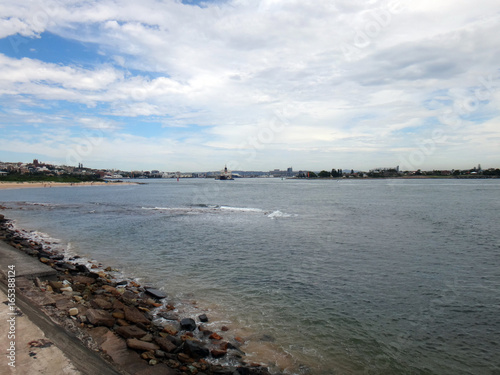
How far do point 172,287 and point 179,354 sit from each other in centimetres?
548

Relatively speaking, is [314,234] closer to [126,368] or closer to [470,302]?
[470,302]

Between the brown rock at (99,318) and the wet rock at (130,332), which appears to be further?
the brown rock at (99,318)

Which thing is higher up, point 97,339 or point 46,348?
point 46,348

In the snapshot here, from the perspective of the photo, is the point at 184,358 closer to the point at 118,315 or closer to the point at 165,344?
the point at 165,344

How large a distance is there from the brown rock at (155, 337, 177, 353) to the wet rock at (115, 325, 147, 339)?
0.45 metres

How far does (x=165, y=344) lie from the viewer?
7535 millimetres

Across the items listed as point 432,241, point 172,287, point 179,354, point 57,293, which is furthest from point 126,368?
point 432,241

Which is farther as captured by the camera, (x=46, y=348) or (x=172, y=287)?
(x=172, y=287)

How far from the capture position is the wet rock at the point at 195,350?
7416mm

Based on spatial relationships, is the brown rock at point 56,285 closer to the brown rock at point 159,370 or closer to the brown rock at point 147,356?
the brown rock at point 147,356

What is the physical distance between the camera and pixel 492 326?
930cm

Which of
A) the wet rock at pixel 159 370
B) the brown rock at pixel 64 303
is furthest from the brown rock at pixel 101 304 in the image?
the wet rock at pixel 159 370

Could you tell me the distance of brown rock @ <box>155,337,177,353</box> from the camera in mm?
7415

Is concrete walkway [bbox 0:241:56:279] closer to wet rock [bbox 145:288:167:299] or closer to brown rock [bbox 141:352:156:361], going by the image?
wet rock [bbox 145:288:167:299]
